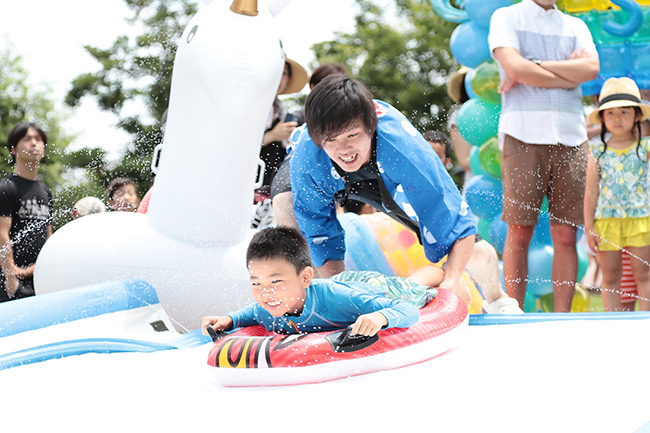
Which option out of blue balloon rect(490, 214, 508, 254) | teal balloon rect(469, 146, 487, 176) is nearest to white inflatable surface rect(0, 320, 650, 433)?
blue balloon rect(490, 214, 508, 254)

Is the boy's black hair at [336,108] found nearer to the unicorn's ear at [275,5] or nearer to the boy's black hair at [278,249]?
the boy's black hair at [278,249]

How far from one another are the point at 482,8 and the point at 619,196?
1.21 metres

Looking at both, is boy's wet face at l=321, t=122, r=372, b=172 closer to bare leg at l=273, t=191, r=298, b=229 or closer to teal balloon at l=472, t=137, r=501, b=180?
bare leg at l=273, t=191, r=298, b=229

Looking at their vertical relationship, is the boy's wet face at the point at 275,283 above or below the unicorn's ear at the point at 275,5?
below

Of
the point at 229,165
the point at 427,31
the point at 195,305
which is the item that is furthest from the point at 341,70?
the point at 427,31

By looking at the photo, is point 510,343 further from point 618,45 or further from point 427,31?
point 427,31

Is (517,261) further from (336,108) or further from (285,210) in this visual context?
(336,108)

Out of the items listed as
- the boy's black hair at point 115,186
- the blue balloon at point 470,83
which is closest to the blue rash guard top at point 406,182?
the blue balloon at point 470,83

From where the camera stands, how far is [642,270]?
10.9 ft

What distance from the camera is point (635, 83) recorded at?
144 inches

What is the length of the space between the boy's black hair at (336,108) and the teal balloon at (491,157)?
1767 mm

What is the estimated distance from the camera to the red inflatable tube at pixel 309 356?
5.65 feet

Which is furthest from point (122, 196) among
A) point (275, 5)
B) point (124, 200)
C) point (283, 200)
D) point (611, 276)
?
point (611, 276)

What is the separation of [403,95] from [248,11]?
10.4m
